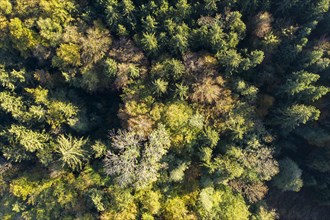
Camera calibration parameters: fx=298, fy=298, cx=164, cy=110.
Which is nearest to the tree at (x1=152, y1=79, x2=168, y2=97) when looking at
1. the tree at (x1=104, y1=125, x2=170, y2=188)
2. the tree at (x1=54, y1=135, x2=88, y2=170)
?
the tree at (x1=104, y1=125, x2=170, y2=188)

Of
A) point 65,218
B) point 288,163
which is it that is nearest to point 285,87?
point 288,163

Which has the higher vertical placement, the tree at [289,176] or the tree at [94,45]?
the tree at [94,45]

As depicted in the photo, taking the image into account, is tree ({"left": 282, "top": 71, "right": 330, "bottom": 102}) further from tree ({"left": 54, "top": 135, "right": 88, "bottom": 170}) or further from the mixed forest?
tree ({"left": 54, "top": 135, "right": 88, "bottom": 170})

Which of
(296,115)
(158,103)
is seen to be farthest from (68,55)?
(296,115)

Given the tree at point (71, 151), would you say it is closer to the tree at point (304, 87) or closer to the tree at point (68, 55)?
the tree at point (68, 55)

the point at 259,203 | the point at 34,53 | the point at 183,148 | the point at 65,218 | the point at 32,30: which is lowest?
the point at 65,218

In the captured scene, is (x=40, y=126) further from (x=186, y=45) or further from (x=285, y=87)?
(x=285, y=87)

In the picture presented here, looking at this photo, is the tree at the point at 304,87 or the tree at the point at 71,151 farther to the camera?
the tree at the point at 71,151

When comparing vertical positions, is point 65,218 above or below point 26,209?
above

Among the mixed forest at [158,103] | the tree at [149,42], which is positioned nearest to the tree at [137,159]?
the mixed forest at [158,103]
